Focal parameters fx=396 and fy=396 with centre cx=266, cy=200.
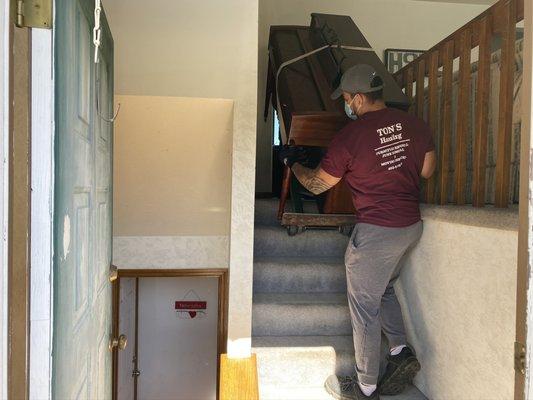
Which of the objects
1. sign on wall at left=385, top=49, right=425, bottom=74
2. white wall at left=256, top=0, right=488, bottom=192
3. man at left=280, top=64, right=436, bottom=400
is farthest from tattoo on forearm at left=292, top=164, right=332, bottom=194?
sign on wall at left=385, top=49, right=425, bottom=74

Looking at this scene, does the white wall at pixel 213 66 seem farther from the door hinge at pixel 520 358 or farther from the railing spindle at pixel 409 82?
the door hinge at pixel 520 358

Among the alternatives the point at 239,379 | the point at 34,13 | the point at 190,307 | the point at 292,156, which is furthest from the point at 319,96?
the point at 190,307

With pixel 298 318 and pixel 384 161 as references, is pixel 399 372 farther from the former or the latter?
pixel 384 161

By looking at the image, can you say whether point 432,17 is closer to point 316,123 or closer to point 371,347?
point 316,123

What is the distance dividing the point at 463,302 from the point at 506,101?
32.2 inches

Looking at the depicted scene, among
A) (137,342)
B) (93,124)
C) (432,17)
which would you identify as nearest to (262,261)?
(93,124)

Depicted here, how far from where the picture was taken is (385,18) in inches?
166

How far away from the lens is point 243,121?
2.15 metres

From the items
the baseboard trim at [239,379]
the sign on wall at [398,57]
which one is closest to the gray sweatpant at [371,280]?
the baseboard trim at [239,379]

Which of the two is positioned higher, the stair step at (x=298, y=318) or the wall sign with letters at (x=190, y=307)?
the stair step at (x=298, y=318)

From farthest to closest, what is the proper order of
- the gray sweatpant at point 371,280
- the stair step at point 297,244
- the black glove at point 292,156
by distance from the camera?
the stair step at point 297,244 < the black glove at point 292,156 < the gray sweatpant at point 371,280

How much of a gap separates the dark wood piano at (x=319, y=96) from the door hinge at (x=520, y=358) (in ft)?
5.48

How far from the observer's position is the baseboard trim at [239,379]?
1.97 meters
